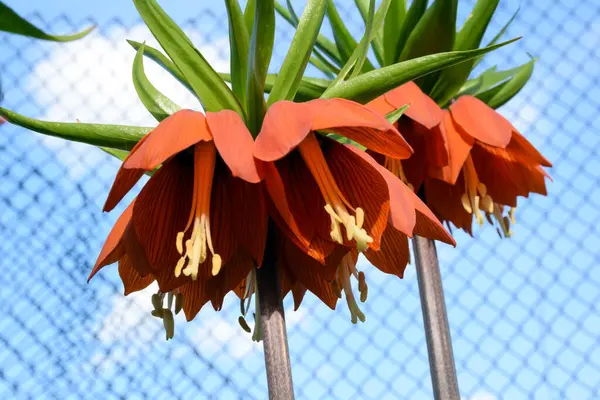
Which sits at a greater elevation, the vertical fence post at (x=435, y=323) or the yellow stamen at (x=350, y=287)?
the yellow stamen at (x=350, y=287)

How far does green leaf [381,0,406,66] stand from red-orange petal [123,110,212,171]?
1.61 ft

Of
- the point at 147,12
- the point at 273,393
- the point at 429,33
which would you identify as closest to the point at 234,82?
the point at 147,12

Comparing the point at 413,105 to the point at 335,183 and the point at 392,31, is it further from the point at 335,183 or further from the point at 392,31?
the point at 335,183

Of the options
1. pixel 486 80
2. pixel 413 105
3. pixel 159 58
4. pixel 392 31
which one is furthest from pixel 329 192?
pixel 486 80

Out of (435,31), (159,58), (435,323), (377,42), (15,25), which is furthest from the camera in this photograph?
(377,42)

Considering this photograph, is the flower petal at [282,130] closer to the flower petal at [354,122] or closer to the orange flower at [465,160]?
the flower petal at [354,122]

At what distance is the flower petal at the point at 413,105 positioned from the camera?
0.91 m

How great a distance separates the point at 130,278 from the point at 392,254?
198 millimetres

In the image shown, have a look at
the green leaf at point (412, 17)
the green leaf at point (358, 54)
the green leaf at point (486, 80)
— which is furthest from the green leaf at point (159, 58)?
the green leaf at point (486, 80)

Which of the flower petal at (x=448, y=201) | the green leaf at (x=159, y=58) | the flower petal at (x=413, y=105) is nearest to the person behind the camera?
the green leaf at (x=159, y=58)

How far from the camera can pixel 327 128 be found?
557 millimetres

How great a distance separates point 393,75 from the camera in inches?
22.9

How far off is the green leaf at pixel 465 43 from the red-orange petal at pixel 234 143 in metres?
0.45

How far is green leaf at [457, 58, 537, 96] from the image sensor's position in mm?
1093
